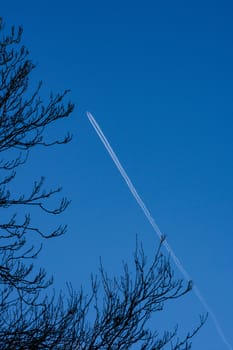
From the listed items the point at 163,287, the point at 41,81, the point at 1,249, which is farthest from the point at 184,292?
the point at 41,81

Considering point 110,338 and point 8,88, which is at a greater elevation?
point 8,88

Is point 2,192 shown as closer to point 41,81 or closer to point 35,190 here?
point 35,190

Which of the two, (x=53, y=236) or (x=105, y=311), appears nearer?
(x=105, y=311)

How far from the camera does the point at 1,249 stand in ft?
32.0

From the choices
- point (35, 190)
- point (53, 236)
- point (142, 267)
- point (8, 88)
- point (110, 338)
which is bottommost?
point (110, 338)

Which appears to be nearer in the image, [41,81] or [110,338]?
[110,338]

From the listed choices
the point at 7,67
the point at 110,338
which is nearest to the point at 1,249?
the point at 110,338

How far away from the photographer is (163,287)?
374 inches

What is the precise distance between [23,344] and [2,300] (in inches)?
30.9

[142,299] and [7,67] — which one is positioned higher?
[7,67]

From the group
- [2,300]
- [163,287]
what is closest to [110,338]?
[163,287]

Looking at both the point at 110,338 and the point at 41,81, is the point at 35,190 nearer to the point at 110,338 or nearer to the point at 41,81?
the point at 41,81

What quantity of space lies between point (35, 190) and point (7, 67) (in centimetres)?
188

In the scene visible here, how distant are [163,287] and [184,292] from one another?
0.31 m
